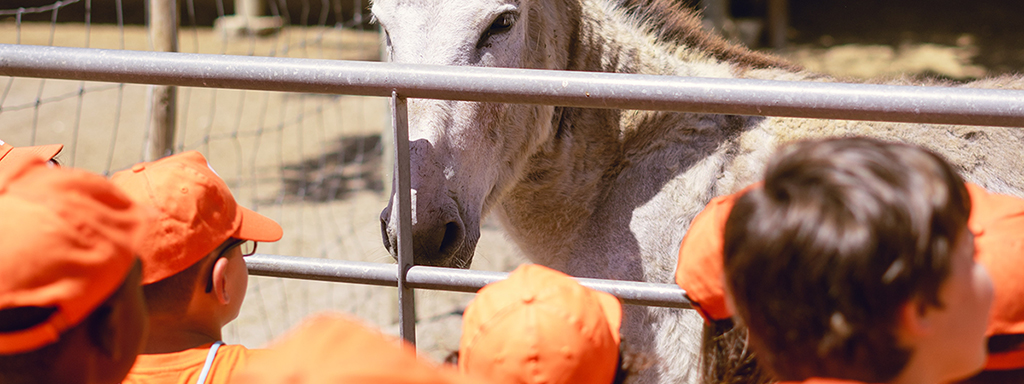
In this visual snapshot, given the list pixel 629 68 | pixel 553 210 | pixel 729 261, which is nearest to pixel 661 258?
Result: pixel 553 210

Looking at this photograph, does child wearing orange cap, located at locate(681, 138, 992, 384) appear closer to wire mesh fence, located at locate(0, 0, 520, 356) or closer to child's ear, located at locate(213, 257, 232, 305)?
child's ear, located at locate(213, 257, 232, 305)

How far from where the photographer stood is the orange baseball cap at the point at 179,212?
139cm

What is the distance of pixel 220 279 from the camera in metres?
1.49

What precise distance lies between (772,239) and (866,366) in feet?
0.67

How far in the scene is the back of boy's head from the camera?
34.0 inches

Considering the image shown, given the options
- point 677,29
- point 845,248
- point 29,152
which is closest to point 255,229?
point 29,152

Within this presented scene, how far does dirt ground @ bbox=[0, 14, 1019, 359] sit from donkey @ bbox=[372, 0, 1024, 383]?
168 cm

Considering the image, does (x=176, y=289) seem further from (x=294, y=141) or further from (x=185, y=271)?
(x=294, y=141)

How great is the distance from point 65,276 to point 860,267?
39.7 inches

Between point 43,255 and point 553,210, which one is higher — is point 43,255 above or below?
above

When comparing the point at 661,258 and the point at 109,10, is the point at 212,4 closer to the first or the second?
the point at 109,10

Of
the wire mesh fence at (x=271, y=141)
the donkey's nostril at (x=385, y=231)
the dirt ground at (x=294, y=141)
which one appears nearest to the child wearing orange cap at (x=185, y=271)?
the donkey's nostril at (x=385, y=231)

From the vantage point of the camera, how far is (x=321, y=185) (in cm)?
767

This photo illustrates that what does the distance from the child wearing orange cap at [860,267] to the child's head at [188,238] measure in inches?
39.7
